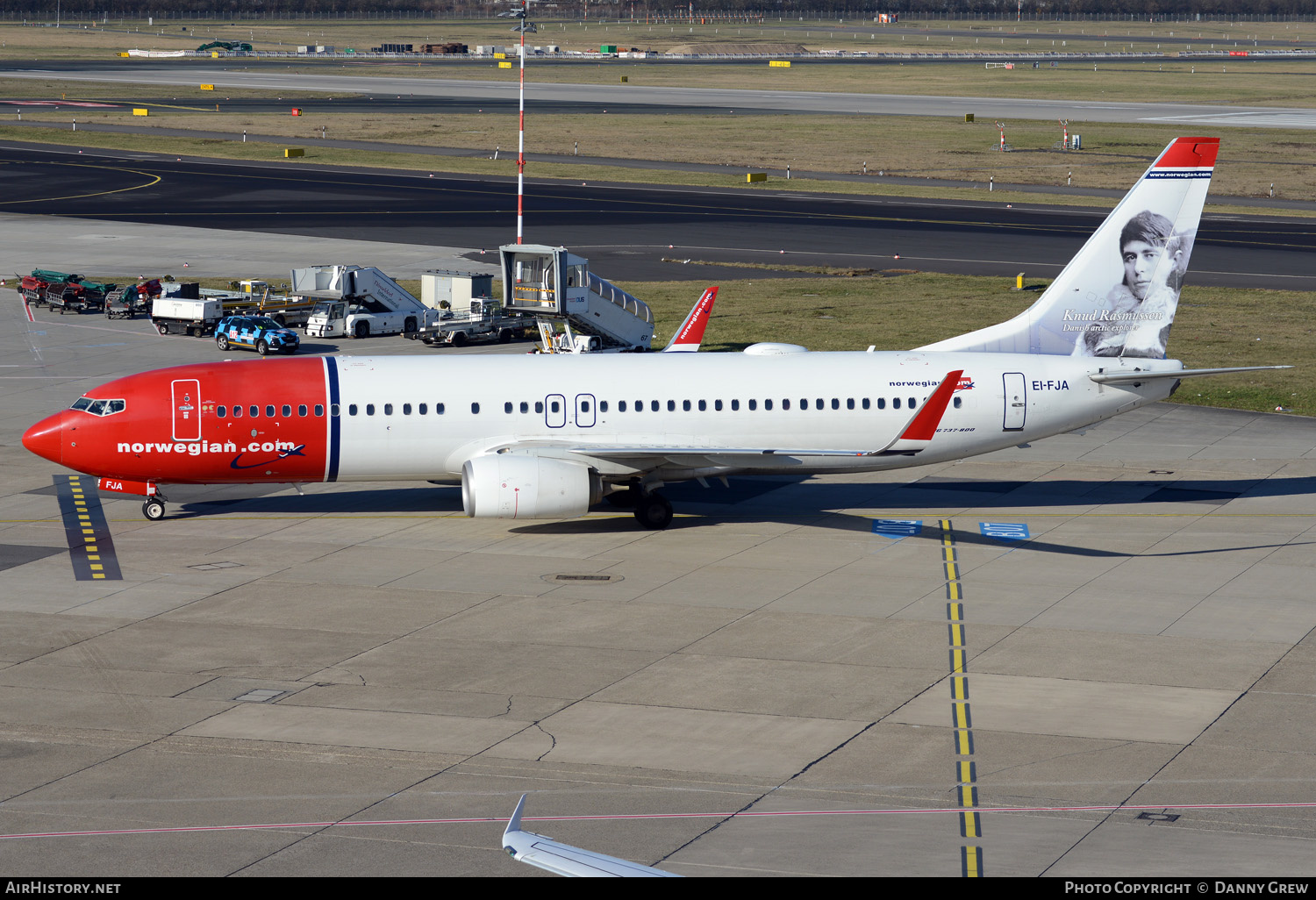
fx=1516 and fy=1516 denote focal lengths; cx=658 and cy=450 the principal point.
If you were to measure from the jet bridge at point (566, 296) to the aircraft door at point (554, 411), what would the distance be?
62.5 feet

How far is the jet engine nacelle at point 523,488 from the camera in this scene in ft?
132

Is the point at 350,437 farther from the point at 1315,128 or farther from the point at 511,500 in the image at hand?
the point at 1315,128

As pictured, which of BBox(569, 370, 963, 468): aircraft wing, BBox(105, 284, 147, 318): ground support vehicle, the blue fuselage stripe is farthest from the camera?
BBox(105, 284, 147, 318): ground support vehicle

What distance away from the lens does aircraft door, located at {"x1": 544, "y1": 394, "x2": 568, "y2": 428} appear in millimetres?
42688

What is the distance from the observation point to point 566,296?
62469mm

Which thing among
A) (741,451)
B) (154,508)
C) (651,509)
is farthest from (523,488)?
(154,508)

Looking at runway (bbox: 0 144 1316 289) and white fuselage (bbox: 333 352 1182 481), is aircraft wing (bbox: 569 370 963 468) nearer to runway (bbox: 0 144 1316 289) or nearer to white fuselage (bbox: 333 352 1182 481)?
white fuselage (bbox: 333 352 1182 481)

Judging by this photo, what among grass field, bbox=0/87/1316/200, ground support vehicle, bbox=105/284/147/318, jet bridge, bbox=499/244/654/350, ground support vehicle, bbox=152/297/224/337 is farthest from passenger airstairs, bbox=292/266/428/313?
grass field, bbox=0/87/1316/200

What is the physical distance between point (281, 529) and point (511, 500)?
24.5 ft

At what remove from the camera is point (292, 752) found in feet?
90.5

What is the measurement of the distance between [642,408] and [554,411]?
97.8 inches

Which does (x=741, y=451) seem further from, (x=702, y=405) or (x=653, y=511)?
(x=653, y=511)

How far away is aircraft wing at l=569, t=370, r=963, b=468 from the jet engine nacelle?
1.21 m

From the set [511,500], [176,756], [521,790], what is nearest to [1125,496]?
[511,500]
